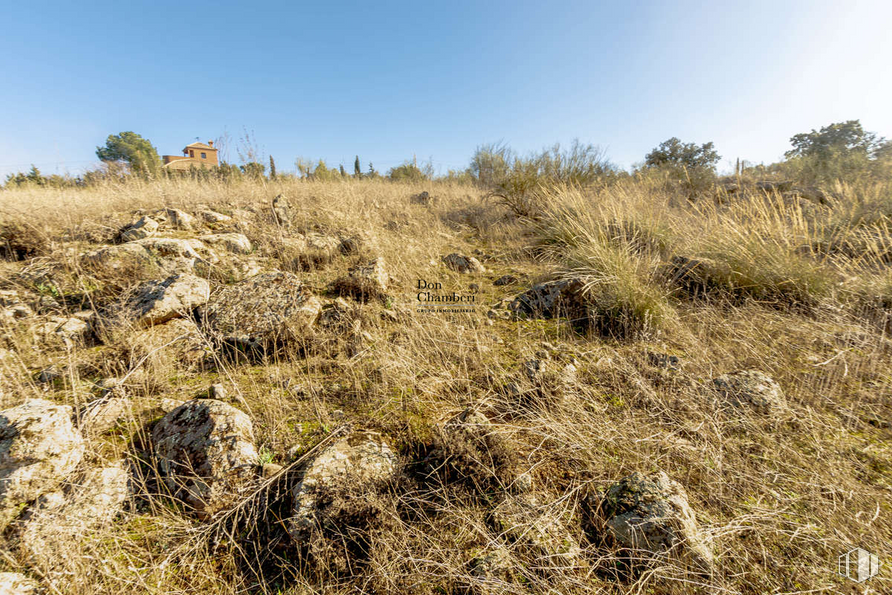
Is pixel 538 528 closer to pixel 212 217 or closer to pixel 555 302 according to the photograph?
pixel 555 302

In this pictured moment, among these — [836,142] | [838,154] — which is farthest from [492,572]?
[836,142]

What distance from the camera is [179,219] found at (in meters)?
3.52

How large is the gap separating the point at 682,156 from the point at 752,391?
12967 mm

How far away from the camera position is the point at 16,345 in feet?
6.13

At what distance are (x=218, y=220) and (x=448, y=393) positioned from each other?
4004 millimetres

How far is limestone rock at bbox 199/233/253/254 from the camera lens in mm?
3332

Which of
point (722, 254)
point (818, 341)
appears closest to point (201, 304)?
point (818, 341)

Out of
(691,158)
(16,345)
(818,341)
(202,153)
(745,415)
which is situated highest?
(202,153)

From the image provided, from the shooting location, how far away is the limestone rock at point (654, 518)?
986 mm

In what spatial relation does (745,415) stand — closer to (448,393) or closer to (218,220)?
(448,393)

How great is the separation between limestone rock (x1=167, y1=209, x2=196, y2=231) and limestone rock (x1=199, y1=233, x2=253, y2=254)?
0.40m

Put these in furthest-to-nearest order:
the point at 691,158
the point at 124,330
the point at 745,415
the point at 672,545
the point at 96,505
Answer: the point at 691,158
the point at 124,330
the point at 745,415
the point at 96,505
the point at 672,545

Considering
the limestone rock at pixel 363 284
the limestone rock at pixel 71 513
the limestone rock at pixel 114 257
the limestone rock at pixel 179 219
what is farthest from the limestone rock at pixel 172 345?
the limestone rock at pixel 179 219

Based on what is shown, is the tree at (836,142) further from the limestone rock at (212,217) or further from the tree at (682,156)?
the limestone rock at (212,217)
